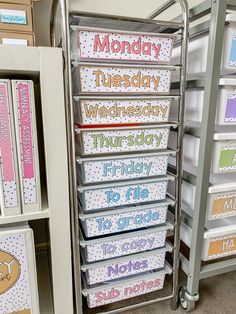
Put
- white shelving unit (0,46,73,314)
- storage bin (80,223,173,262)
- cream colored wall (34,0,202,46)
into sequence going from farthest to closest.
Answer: cream colored wall (34,0,202,46) → storage bin (80,223,173,262) → white shelving unit (0,46,73,314)

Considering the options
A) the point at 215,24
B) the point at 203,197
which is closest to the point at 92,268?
the point at 203,197

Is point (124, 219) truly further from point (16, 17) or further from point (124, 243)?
point (16, 17)

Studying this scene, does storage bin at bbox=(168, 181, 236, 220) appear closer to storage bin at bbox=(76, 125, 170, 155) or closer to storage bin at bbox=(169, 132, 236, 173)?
storage bin at bbox=(169, 132, 236, 173)

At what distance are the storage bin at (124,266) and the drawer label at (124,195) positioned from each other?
19 centimetres

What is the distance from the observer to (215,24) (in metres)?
0.63

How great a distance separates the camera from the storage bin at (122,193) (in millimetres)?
714

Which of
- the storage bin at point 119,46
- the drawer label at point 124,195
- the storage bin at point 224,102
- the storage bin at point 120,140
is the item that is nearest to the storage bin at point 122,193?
the drawer label at point 124,195

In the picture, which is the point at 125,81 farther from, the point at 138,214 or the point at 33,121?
the point at 138,214

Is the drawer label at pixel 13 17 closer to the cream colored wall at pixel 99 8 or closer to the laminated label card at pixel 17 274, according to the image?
the cream colored wall at pixel 99 8

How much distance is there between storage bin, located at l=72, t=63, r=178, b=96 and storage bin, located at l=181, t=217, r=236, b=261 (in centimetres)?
48

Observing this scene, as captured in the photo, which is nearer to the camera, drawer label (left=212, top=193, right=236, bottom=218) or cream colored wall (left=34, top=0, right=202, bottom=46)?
drawer label (left=212, top=193, right=236, bottom=218)

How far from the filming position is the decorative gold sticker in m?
0.63

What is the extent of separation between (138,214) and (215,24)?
579mm

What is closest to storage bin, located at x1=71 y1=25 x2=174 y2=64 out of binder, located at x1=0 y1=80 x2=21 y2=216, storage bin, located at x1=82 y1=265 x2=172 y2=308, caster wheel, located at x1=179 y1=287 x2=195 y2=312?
binder, located at x1=0 y1=80 x2=21 y2=216
